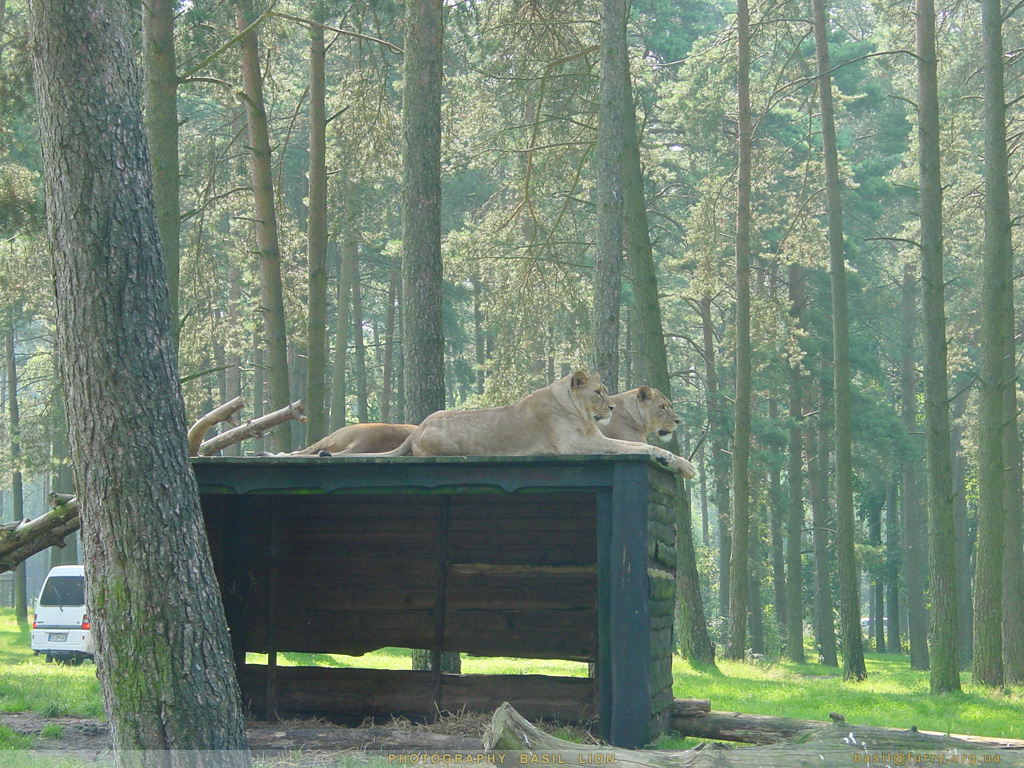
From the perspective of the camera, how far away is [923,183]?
1437 centimetres

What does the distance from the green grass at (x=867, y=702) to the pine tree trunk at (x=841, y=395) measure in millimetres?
1412

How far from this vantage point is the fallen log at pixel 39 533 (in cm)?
839

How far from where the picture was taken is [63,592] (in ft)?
70.2

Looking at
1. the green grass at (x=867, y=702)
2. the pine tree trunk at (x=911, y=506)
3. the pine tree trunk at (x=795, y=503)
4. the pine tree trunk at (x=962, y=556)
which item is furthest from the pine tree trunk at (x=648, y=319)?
the pine tree trunk at (x=962, y=556)

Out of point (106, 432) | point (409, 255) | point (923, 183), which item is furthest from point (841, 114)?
point (106, 432)

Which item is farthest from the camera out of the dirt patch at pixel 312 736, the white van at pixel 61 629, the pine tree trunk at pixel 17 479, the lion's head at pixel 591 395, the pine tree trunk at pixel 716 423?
the pine tree trunk at pixel 716 423

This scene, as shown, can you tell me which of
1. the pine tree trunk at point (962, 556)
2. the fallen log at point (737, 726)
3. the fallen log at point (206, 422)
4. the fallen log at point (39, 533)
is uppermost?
the fallen log at point (206, 422)

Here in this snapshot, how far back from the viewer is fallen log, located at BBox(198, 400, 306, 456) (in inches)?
355

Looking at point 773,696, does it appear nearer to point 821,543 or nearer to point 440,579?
point 440,579

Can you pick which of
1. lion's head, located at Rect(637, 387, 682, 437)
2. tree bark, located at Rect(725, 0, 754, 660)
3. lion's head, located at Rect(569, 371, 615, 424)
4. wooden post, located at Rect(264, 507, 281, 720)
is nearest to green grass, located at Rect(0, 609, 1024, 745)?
wooden post, located at Rect(264, 507, 281, 720)

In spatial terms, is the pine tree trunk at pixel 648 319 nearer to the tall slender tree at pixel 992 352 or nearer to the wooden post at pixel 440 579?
the tall slender tree at pixel 992 352

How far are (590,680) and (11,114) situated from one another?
11583mm

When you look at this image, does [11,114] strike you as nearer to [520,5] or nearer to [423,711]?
[520,5]

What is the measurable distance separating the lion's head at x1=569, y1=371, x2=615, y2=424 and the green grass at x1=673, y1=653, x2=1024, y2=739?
405cm
